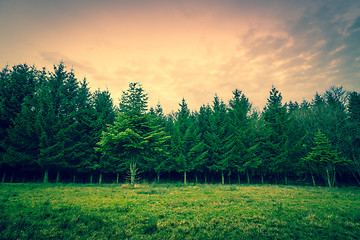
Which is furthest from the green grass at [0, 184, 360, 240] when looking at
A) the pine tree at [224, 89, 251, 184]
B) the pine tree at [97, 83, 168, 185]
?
the pine tree at [224, 89, 251, 184]

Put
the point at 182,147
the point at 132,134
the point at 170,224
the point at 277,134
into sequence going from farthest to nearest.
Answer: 1. the point at 182,147
2. the point at 277,134
3. the point at 132,134
4. the point at 170,224

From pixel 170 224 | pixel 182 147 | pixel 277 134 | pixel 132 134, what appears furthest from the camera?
pixel 182 147

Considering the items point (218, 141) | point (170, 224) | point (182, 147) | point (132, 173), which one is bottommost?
point (170, 224)

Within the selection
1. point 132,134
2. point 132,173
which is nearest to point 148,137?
point 132,134

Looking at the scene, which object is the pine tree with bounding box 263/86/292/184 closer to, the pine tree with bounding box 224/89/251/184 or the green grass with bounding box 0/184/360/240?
the pine tree with bounding box 224/89/251/184

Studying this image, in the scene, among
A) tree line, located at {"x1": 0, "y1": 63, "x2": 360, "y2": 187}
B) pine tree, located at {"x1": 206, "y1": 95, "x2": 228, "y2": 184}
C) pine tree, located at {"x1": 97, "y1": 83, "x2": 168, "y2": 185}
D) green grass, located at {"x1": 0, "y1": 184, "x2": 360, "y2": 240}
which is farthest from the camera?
pine tree, located at {"x1": 206, "y1": 95, "x2": 228, "y2": 184}

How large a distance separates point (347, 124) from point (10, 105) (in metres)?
57.6

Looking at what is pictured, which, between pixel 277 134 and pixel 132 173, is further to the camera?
pixel 277 134

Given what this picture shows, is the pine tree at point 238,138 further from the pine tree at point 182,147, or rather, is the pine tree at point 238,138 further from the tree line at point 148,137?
the pine tree at point 182,147

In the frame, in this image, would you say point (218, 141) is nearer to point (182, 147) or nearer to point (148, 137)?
point (182, 147)

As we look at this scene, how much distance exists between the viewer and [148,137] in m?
23.5

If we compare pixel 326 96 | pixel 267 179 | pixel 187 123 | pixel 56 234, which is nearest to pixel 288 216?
pixel 56 234

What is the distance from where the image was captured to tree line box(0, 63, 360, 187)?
84.0 ft

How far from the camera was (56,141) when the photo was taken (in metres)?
28.1
